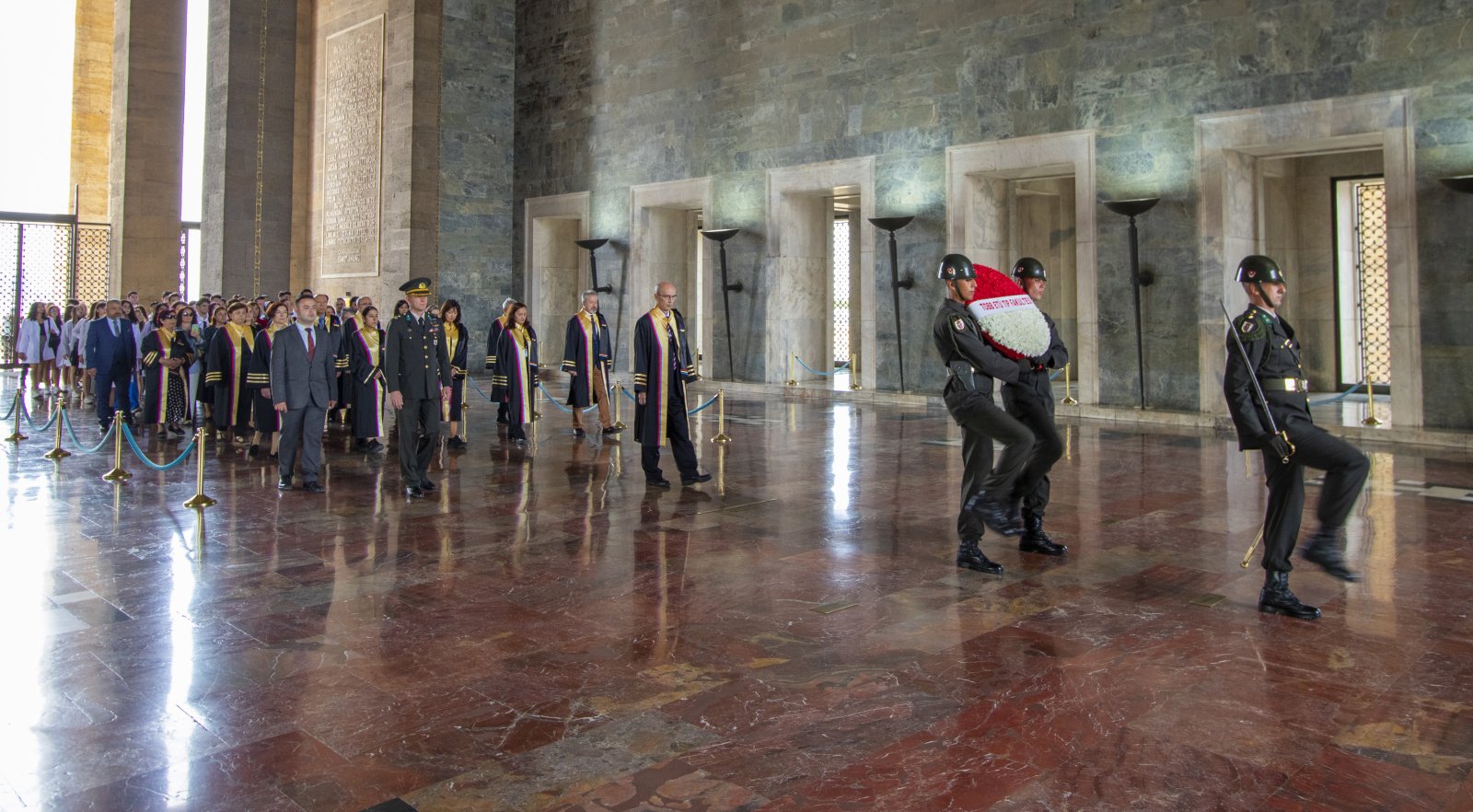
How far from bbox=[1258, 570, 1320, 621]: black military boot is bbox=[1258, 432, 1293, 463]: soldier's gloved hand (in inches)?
21.3

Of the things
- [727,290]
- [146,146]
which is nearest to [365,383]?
[727,290]

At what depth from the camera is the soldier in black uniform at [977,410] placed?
19.6 ft

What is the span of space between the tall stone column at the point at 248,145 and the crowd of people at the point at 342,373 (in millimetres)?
8373

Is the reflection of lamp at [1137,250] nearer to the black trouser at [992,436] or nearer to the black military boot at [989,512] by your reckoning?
the black trouser at [992,436]

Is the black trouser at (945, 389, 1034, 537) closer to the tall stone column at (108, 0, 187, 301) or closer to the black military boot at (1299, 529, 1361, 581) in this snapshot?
the black military boot at (1299, 529, 1361, 581)

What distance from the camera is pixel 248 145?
23.5 m

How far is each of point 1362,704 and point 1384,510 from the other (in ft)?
15.0

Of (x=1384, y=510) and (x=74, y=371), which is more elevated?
(x=74, y=371)

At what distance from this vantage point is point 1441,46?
11852mm

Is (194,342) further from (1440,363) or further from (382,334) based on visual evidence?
(1440,363)

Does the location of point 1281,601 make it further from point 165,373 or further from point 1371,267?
point 1371,267

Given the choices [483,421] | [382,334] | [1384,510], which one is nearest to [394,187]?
[483,421]

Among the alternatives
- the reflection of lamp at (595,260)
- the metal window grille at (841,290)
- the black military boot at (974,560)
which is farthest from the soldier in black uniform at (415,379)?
the metal window grille at (841,290)

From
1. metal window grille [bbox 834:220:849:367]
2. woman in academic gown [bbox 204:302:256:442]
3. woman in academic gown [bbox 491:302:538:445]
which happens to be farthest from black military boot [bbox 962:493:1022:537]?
metal window grille [bbox 834:220:849:367]
